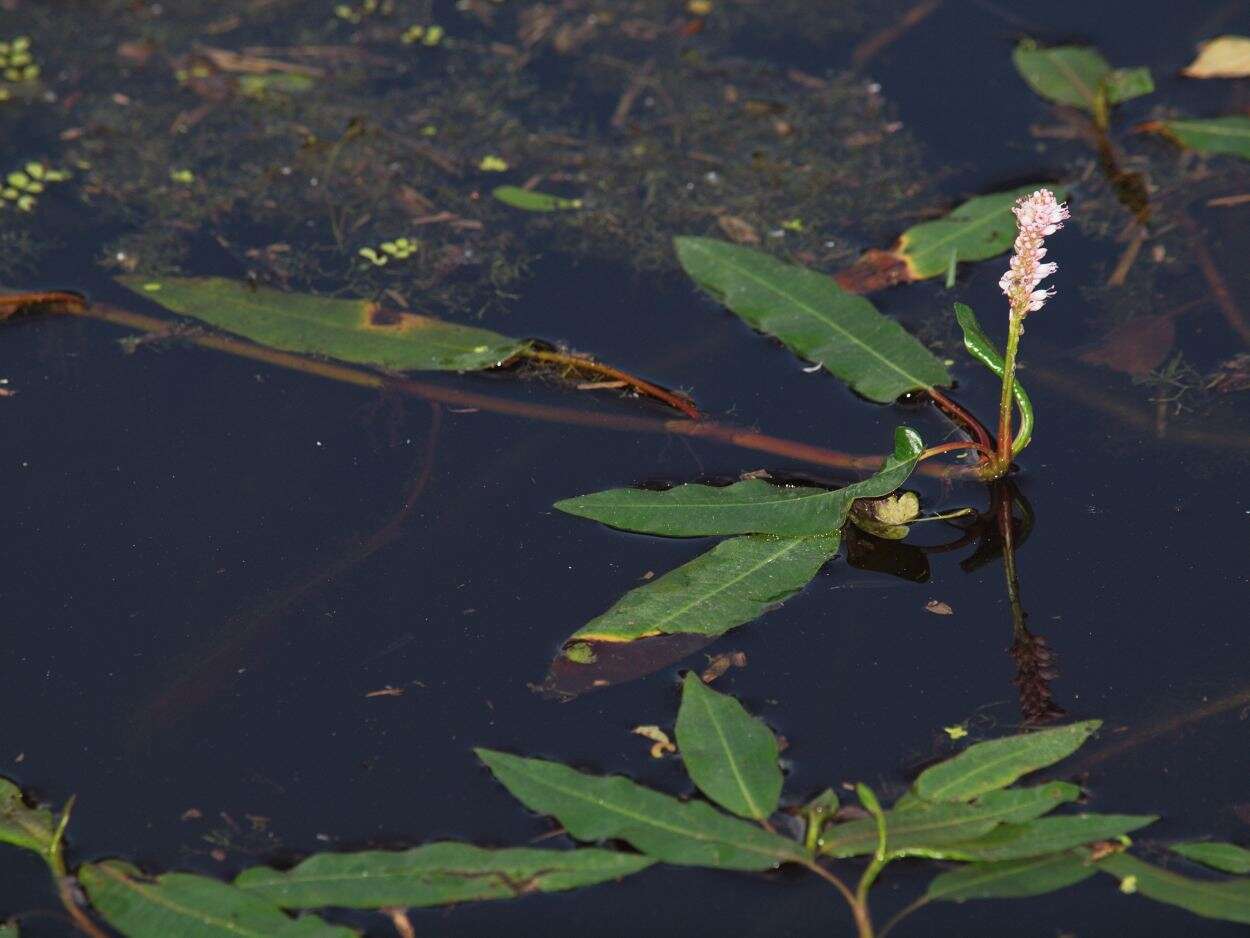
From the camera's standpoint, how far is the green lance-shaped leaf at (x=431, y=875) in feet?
6.41

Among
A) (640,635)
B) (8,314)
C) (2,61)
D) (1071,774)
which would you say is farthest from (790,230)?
(2,61)

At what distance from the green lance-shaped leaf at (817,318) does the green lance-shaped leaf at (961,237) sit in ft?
0.90

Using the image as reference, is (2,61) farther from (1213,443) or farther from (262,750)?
(1213,443)

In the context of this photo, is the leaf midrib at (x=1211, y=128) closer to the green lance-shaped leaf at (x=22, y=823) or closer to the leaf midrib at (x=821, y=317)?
the leaf midrib at (x=821, y=317)

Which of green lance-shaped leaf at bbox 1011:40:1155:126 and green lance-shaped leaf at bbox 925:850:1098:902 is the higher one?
green lance-shaped leaf at bbox 1011:40:1155:126

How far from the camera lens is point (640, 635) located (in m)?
2.28

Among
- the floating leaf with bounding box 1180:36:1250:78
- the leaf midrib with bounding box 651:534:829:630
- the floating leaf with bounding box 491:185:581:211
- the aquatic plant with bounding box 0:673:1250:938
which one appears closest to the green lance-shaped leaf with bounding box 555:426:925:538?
the leaf midrib with bounding box 651:534:829:630

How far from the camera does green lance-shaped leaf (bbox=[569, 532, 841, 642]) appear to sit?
2.29 m

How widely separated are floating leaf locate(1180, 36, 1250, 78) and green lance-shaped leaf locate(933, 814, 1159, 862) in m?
2.38

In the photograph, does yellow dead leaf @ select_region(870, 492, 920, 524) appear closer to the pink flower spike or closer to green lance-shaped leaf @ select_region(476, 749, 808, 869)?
the pink flower spike

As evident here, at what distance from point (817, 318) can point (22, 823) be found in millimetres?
1680

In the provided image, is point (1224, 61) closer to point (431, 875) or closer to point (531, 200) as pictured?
point (531, 200)

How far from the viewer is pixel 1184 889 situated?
193cm

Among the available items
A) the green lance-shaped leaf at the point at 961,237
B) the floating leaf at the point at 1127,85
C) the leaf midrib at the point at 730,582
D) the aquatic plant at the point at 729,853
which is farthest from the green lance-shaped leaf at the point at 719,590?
the floating leaf at the point at 1127,85
